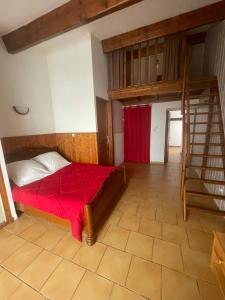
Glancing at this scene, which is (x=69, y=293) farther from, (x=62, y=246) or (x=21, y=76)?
(x=21, y=76)

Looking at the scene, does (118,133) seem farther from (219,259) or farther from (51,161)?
(219,259)

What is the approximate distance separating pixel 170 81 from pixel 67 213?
3.18 meters

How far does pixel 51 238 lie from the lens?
1.84m

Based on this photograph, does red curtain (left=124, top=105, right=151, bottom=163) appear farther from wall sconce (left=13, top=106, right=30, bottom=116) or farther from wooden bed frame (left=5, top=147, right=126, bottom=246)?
wall sconce (left=13, top=106, right=30, bottom=116)

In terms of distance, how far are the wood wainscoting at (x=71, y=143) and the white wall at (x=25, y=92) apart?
0.15 meters

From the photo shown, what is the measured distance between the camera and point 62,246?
5.62 ft

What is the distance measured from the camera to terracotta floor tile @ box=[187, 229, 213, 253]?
1632 millimetres

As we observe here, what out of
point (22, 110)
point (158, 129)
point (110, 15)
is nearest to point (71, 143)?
point (22, 110)

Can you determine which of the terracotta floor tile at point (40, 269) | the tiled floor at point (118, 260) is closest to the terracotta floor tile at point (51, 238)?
the tiled floor at point (118, 260)

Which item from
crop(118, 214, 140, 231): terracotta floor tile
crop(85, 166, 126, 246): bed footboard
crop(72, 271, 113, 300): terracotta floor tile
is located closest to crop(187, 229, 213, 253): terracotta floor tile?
crop(118, 214, 140, 231): terracotta floor tile

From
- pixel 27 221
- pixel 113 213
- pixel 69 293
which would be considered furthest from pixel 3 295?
pixel 113 213

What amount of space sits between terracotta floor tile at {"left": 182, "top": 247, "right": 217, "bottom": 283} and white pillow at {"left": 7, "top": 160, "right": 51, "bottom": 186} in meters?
2.35

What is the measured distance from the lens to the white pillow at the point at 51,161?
2.85 m

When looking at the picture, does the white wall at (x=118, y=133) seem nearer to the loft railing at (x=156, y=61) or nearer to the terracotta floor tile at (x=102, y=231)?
the loft railing at (x=156, y=61)
